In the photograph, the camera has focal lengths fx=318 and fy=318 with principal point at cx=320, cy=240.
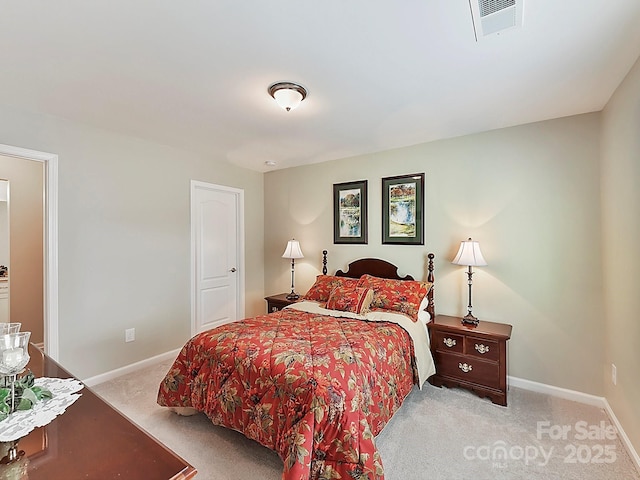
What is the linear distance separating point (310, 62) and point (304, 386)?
74.3 inches

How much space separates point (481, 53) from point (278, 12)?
1.18 m

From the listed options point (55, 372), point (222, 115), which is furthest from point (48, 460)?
point (222, 115)

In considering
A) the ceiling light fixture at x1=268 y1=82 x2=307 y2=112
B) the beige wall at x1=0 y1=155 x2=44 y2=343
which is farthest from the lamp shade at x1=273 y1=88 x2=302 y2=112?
the beige wall at x1=0 y1=155 x2=44 y2=343

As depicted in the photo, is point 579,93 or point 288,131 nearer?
point 579,93

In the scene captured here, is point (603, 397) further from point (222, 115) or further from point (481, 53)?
point (222, 115)

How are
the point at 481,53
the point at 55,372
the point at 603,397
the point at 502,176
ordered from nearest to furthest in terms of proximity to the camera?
the point at 55,372 → the point at 481,53 → the point at 603,397 → the point at 502,176

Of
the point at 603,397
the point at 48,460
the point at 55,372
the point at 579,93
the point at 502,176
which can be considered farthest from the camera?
the point at 502,176

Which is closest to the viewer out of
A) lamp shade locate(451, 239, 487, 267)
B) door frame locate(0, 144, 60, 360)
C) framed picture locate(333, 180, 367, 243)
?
door frame locate(0, 144, 60, 360)

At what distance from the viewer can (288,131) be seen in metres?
3.11

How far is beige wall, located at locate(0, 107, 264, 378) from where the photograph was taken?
2812mm

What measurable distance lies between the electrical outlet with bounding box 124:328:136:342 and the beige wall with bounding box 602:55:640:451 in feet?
13.4

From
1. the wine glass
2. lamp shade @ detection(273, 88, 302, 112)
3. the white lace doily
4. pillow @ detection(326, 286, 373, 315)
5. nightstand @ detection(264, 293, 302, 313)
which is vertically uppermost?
lamp shade @ detection(273, 88, 302, 112)

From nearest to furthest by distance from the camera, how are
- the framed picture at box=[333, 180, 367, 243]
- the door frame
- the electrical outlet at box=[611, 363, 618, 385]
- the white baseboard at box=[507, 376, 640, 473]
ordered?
the white baseboard at box=[507, 376, 640, 473]
the electrical outlet at box=[611, 363, 618, 385]
the door frame
the framed picture at box=[333, 180, 367, 243]

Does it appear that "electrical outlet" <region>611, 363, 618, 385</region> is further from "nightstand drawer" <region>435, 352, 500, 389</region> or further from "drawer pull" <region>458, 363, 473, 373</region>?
"drawer pull" <region>458, 363, 473, 373</region>
